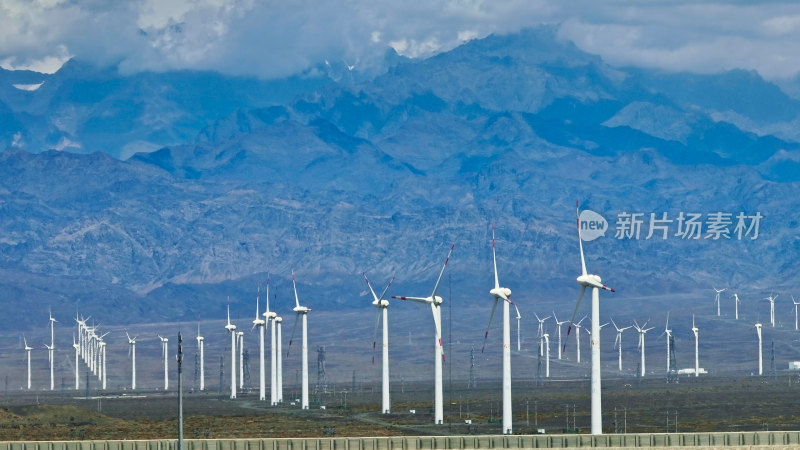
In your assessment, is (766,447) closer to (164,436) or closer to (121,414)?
(164,436)

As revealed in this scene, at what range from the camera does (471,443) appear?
98.4 meters

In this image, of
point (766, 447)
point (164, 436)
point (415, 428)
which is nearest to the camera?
point (766, 447)

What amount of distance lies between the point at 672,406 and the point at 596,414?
8649 centimetres

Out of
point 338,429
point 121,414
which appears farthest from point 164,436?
point 121,414

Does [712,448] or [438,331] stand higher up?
[438,331]

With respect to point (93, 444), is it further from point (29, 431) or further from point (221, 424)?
point (221, 424)

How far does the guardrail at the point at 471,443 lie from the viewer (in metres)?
96.2

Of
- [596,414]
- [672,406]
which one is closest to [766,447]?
[596,414]

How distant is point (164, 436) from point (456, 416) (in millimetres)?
42397

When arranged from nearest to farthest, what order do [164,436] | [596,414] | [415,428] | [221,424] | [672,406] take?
[596,414], [164,436], [415,428], [221,424], [672,406]

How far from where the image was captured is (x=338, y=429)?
14075 centimetres

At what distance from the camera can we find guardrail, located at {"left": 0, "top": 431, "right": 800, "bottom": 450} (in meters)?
96.2

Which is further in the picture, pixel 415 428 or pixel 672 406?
pixel 672 406

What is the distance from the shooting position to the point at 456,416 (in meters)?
164
